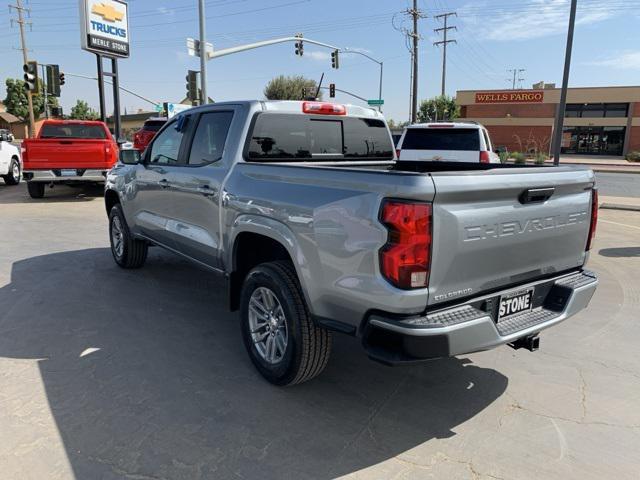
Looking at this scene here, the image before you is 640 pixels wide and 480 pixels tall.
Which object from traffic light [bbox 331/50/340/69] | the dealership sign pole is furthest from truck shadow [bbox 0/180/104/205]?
traffic light [bbox 331/50/340/69]

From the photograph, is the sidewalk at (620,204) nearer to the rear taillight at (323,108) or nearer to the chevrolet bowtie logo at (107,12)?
the rear taillight at (323,108)

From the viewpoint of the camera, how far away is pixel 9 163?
50.4 feet

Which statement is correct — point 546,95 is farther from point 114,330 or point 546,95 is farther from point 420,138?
point 114,330

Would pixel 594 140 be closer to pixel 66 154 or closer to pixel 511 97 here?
pixel 511 97

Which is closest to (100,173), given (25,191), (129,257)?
(25,191)

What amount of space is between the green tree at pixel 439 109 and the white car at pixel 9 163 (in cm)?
4503

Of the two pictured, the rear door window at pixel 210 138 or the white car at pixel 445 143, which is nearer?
the rear door window at pixel 210 138

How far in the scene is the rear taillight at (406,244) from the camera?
2.56m

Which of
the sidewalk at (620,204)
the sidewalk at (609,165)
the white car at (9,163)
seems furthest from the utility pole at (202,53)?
the sidewalk at (609,165)

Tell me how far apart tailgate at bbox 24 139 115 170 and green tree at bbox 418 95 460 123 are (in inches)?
1826

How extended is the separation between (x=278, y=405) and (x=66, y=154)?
10737 mm

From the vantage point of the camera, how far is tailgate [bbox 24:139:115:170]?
38.8ft

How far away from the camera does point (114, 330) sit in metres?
4.54

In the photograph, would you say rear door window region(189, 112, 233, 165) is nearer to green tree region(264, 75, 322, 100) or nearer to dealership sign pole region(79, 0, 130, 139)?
dealership sign pole region(79, 0, 130, 139)
